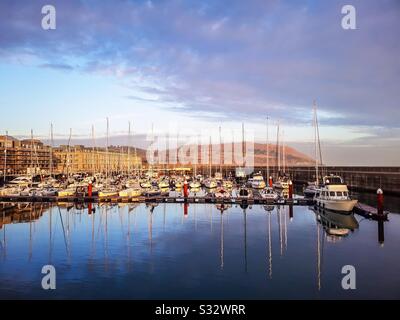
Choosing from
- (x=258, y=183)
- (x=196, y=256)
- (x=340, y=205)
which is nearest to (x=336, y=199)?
(x=340, y=205)

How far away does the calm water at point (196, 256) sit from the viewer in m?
19.6

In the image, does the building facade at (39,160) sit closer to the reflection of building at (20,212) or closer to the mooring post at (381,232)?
the reflection of building at (20,212)

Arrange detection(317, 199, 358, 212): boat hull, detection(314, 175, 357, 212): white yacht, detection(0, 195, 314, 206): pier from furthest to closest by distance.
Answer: detection(0, 195, 314, 206): pier < detection(314, 175, 357, 212): white yacht < detection(317, 199, 358, 212): boat hull

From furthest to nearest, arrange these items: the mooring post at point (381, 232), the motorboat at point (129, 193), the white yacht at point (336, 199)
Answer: the motorboat at point (129, 193)
the white yacht at point (336, 199)
the mooring post at point (381, 232)

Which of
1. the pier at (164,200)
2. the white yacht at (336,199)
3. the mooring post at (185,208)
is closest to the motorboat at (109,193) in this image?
the pier at (164,200)

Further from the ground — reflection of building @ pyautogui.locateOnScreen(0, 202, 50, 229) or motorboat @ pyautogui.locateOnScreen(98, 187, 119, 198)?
motorboat @ pyautogui.locateOnScreen(98, 187, 119, 198)

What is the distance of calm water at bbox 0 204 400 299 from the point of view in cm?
1959

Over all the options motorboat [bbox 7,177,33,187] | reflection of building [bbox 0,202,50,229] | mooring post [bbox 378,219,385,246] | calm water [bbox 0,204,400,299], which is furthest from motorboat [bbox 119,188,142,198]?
mooring post [bbox 378,219,385,246]

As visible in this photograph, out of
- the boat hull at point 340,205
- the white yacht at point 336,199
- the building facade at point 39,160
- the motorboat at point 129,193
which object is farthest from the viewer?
the building facade at point 39,160

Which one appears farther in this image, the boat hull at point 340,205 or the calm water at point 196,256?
the boat hull at point 340,205

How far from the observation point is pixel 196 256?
2653cm

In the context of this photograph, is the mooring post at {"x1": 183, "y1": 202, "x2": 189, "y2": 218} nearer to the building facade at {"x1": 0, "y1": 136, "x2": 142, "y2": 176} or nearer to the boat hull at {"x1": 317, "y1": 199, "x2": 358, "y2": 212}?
the boat hull at {"x1": 317, "y1": 199, "x2": 358, "y2": 212}

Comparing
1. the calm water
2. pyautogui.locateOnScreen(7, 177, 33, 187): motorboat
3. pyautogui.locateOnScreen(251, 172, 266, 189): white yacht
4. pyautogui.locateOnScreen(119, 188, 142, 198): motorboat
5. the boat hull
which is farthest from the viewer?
pyautogui.locateOnScreen(251, 172, 266, 189): white yacht
